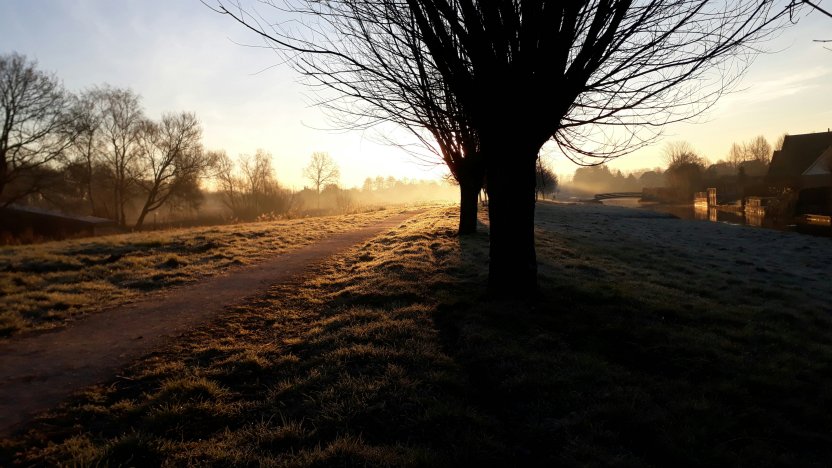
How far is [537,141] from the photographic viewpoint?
6215mm

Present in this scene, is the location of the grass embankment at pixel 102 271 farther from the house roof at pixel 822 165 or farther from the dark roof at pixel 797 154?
the dark roof at pixel 797 154

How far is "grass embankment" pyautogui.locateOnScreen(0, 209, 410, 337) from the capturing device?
7.03 meters

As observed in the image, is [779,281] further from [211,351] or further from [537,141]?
[211,351]

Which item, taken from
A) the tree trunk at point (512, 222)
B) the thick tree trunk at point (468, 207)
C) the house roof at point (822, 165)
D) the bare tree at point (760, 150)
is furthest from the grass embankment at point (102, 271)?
the bare tree at point (760, 150)

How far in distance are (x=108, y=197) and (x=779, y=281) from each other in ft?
199

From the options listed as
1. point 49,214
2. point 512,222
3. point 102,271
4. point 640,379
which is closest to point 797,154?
point 512,222

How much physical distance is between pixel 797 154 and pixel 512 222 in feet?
218

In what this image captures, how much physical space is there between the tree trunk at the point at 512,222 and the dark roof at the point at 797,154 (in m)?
60.4

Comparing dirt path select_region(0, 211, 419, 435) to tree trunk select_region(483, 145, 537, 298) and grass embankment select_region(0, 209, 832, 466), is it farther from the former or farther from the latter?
tree trunk select_region(483, 145, 537, 298)

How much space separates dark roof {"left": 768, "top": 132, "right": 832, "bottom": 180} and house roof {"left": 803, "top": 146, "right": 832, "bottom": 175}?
1.91 meters

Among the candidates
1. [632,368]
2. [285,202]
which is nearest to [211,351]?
[632,368]

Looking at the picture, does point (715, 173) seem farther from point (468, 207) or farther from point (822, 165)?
point (468, 207)

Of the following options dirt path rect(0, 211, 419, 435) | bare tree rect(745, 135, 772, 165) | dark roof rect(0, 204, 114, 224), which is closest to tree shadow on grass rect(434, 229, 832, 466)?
dirt path rect(0, 211, 419, 435)

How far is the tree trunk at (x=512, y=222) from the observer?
623 centimetres
